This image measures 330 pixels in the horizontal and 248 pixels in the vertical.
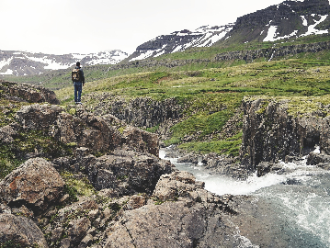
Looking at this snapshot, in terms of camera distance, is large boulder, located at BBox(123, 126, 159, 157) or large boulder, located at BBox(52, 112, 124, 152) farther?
large boulder, located at BBox(123, 126, 159, 157)

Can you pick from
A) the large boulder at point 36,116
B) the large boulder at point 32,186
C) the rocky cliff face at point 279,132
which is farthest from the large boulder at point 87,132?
the rocky cliff face at point 279,132

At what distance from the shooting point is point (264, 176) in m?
44.2

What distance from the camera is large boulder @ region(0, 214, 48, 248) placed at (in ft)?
47.2

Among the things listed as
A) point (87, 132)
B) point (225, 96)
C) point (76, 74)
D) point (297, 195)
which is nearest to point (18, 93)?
point (76, 74)

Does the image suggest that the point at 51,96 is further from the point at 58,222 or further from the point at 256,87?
the point at 256,87

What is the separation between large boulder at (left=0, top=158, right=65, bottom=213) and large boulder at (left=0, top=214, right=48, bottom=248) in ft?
4.54

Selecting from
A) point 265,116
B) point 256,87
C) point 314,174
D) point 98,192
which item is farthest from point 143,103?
point 98,192

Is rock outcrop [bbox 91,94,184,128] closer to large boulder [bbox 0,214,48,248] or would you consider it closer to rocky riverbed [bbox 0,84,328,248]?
rocky riverbed [bbox 0,84,328,248]

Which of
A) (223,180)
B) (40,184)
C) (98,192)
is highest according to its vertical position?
(40,184)

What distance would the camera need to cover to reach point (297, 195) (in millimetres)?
30938

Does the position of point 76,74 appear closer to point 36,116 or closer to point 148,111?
point 36,116

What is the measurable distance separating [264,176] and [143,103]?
7235cm

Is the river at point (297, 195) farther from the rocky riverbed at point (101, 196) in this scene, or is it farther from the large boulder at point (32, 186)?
the large boulder at point (32, 186)

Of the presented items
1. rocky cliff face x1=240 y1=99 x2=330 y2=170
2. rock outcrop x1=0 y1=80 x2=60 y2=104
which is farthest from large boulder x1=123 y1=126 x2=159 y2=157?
rocky cliff face x1=240 y1=99 x2=330 y2=170
